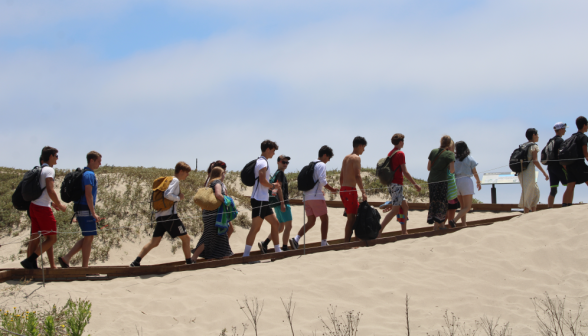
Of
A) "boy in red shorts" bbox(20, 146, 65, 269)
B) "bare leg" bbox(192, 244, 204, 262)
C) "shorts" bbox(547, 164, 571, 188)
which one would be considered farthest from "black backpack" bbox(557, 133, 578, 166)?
"boy in red shorts" bbox(20, 146, 65, 269)

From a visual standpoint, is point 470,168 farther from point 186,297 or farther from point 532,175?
point 186,297

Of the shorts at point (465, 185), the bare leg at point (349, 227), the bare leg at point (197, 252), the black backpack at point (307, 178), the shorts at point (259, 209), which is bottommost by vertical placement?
Answer: the bare leg at point (197, 252)

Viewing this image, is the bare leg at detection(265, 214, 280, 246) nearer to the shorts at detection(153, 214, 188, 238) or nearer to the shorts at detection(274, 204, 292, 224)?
the shorts at detection(274, 204, 292, 224)

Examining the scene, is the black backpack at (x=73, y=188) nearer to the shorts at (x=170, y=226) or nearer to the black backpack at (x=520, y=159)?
the shorts at (x=170, y=226)

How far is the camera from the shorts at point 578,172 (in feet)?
29.3

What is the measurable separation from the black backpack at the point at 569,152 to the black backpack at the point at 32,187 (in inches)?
336

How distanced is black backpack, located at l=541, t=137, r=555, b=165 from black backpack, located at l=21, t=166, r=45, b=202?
8.45 m

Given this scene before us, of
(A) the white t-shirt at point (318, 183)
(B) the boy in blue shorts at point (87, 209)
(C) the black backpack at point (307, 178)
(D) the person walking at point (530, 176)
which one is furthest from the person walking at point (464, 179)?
(B) the boy in blue shorts at point (87, 209)

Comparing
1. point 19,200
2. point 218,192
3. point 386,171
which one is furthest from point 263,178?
point 19,200

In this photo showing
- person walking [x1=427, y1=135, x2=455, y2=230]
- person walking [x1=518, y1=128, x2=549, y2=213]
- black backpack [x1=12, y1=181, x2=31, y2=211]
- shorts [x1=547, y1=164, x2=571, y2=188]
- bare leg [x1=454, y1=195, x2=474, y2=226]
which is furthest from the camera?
shorts [x1=547, y1=164, x2=571, y2=188]

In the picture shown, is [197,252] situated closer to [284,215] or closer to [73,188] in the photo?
[284,215]

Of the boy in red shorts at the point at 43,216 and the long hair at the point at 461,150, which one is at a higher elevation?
the long hair at the point at 461,150

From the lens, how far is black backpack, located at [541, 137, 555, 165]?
924 cm

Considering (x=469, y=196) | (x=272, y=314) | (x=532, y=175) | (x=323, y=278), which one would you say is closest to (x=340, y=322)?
(x=272, y=314)
